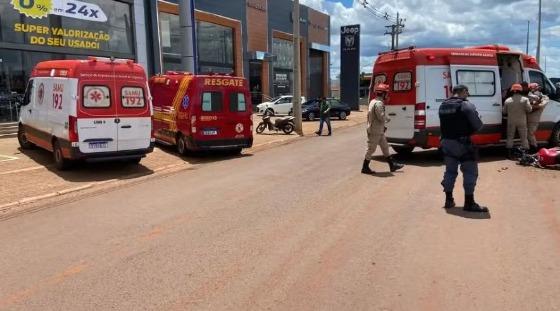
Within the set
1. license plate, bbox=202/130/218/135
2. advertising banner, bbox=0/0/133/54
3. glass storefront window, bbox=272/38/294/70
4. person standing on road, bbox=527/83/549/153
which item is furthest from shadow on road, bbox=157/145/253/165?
glass storefront window, bbox=272/38/294/70

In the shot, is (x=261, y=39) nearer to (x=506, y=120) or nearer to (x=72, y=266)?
(x=506, y=120)

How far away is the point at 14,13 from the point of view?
19.1 m

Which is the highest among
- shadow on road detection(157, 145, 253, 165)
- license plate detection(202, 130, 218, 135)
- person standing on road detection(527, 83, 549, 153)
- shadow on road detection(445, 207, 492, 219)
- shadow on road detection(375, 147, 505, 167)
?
person standing on road detection(527, 83, 549, 153)

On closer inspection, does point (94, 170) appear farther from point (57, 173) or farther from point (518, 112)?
point (518, 112)

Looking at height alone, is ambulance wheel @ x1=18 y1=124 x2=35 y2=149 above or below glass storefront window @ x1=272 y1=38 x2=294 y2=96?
below

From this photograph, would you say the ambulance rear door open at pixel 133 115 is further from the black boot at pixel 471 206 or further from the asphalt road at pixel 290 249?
the black boot at pixel 471 206

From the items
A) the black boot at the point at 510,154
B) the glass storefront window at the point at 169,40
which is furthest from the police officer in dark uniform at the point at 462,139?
the glass storefront window at the point at 169,40

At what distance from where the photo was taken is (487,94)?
12219 mm

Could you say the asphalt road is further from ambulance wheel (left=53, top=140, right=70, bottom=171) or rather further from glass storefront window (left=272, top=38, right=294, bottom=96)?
glass storefront window (left=272, top=38, right=294, bottom=96)

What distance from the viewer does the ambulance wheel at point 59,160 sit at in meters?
11.0

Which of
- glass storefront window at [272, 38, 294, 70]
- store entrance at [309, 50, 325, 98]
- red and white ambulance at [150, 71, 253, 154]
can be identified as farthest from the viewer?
store entrance at [309, 50, 325, 98]

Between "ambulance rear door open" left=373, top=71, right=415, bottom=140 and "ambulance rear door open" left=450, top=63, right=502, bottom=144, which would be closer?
"ambulance rear door open" left=373, top=71, right=415, bottom=140

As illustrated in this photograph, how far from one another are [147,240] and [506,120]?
31.6 feet

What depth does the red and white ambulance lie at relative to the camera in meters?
13.7
